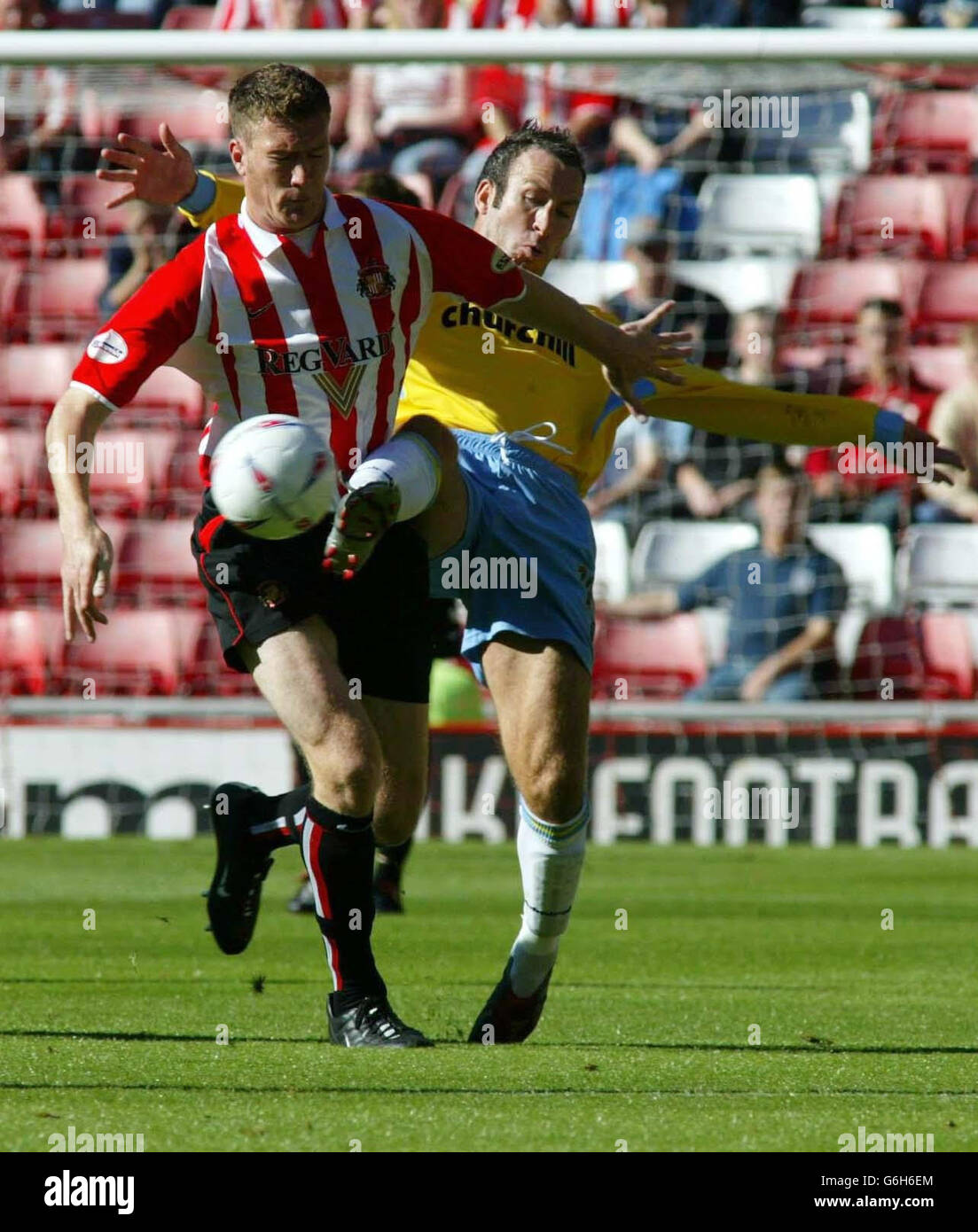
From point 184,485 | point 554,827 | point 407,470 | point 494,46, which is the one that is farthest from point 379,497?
point 184,485

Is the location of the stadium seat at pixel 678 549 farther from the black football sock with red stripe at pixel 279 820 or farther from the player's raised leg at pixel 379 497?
the player's raised leg at pixel 379 497

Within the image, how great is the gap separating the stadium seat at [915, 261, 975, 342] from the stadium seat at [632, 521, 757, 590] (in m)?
2.10

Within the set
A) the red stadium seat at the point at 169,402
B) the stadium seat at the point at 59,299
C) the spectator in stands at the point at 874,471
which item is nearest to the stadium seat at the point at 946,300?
the spectator in stands at the point at 874,471

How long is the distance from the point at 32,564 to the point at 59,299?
1.93 meters

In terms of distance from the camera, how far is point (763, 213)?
14.1 meters

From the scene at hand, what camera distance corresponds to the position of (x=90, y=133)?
1393 centimetres

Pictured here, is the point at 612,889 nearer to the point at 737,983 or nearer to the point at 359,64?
the point at 737,983

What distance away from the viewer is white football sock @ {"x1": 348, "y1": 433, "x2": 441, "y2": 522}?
16.1 feet

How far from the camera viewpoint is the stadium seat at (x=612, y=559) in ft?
42.1

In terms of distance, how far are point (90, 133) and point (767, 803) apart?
20.7 ft

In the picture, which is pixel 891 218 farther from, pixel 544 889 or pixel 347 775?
pixel 347 775

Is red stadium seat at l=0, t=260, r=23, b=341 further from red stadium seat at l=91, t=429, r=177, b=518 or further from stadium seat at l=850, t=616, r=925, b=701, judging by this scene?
stadium seat at l=850, t=616, r=925, b=701

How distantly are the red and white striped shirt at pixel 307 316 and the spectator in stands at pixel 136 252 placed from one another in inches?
331
